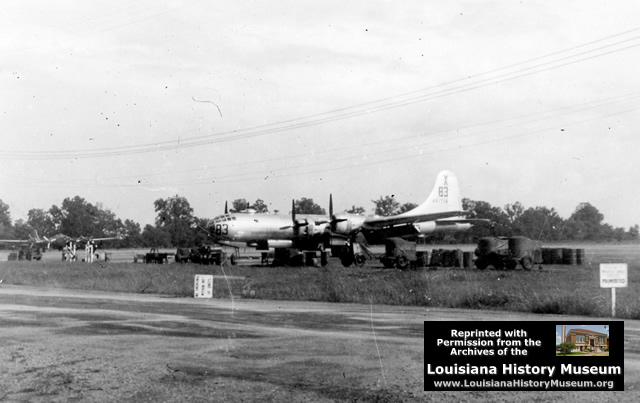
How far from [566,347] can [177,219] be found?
2896 inches

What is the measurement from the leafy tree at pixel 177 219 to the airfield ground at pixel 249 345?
48.8 meters

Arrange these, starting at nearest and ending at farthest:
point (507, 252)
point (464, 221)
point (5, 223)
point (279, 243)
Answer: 1. point (507, 252)
2. point (279, 243)
3. point (464, 221)
4. point (5, 223)

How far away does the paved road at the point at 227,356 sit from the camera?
7789 millimetres

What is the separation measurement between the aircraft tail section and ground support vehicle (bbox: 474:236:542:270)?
57.4 feet

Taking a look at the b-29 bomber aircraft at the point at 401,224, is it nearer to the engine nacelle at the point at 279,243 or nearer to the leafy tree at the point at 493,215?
the engine nacelle at the point at 279,243

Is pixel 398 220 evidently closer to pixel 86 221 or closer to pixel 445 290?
pixel 445 290

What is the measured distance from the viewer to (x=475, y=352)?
7.55 m

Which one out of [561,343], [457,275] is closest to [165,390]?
[561,343]

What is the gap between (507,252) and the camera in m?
37.4

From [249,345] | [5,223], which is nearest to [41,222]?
[5,223]

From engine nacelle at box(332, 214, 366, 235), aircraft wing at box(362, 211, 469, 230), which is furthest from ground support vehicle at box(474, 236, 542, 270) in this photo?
engine nacelle at box(332, 214, 366, 235)

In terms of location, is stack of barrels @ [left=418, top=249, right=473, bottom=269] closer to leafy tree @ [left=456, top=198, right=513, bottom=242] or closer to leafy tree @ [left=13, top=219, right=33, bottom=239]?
leafy tree @ [left=456, top=198, right=513, bottom=242]

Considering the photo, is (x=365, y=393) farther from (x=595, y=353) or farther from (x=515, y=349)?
(x=595, y=353)

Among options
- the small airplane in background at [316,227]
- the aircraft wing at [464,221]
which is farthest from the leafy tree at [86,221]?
the aircraft wing at [464,221]
